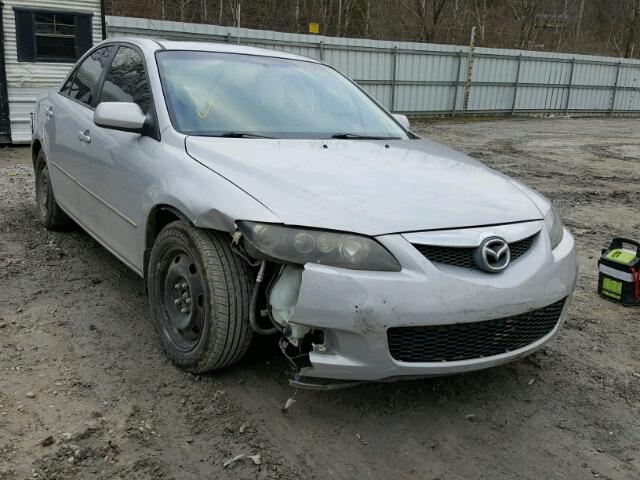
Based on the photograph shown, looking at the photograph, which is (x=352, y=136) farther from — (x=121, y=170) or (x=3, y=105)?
(x=3, y=105)

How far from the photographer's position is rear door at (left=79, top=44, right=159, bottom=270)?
3.29 m

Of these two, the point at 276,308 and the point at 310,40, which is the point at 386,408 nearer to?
the point at 276,308

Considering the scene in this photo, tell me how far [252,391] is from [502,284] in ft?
4.11

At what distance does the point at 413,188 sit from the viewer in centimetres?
280

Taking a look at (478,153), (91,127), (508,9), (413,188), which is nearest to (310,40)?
(478,153)

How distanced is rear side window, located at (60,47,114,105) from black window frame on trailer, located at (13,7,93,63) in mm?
6712

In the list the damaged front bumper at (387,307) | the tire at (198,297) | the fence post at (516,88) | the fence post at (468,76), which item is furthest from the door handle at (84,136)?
the fence post at (516,88)

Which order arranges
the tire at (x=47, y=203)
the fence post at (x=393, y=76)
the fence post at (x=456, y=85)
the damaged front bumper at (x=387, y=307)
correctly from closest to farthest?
1. the damaged front bumper at (x=387, y=307)
2. the tire at (x=47, y=203)
3. the fence post at (x=393, y=76)
4. the fence post at (x=456, y=85)

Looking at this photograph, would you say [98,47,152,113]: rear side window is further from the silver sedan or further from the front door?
the front door

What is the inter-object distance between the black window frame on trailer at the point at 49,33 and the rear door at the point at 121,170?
25.1ft

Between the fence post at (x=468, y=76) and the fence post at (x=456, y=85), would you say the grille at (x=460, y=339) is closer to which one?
the fence post at (x=456, y=85)

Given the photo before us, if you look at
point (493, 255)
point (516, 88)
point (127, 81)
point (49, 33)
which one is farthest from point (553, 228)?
point (516, 88)

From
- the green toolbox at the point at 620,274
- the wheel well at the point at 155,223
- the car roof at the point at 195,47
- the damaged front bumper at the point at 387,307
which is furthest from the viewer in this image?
the green toolbox at the point at 620,274

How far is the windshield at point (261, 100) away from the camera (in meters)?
3.39
